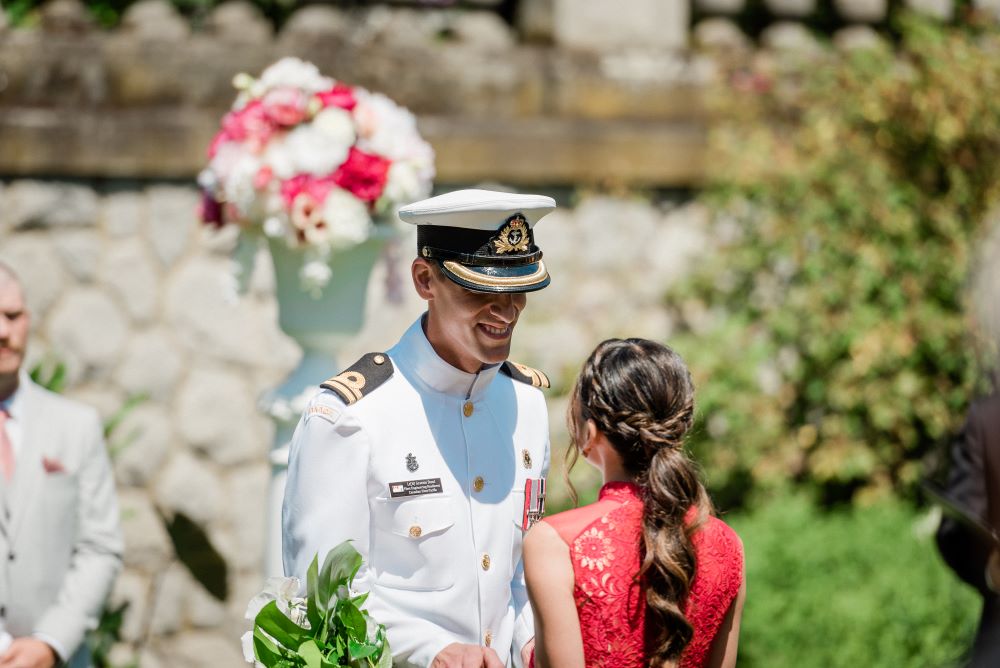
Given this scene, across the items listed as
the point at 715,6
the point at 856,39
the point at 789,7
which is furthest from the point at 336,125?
the point at 856,39

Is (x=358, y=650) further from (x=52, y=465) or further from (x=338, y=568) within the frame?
(x=52, y=465)

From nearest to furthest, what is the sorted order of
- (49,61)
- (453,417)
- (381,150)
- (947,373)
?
(453,417) < (381,150) < (49,61) < (947,373)

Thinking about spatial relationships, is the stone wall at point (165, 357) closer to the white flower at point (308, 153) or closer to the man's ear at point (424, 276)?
the white flower at point (308, 153)

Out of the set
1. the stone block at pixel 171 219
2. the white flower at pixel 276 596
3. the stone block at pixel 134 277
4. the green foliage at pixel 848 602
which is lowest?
the green foliage at pixel 848 602

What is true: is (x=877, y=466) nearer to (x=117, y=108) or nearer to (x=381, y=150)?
(x=381, y=150)

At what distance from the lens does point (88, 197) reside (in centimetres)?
503

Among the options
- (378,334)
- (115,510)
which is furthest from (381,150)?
(378,334)

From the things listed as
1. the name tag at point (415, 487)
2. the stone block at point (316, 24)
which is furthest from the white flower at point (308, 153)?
the stone block at point (316, 24)

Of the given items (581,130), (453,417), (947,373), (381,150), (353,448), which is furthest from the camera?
(947,373)

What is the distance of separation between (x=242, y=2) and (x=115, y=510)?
255cm

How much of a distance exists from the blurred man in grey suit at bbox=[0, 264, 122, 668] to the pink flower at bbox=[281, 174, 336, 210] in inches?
32.6

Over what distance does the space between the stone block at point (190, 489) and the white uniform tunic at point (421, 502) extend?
105 inches

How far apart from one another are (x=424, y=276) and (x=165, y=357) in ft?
9.07

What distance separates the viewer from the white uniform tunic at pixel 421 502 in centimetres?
251
